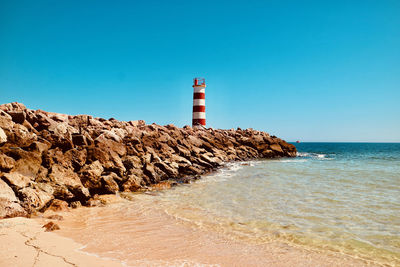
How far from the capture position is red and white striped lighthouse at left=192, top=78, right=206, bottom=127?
32281 mm

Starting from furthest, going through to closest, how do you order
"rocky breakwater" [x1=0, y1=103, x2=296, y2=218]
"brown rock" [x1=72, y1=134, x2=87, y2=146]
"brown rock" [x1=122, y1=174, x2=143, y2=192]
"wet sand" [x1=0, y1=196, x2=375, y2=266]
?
1. "brown rock" [x1=72, y1=134, x2=87, y2=146]
2. "brown rock" [x1=122, y1=174, x2=143, y2=192]
3. "rocky breakwater" [x1=0, y1=103, x2=296, y2=218]
4. "wet sand" [x1=0, y1=196, x2=375, y2=266]

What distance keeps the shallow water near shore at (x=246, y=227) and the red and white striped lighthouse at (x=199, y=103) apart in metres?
22.0

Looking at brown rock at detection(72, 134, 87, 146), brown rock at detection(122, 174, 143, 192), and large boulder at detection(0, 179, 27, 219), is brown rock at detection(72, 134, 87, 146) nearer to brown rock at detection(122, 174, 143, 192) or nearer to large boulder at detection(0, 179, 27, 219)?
brown rock at detection(122, 174, 143, 192)

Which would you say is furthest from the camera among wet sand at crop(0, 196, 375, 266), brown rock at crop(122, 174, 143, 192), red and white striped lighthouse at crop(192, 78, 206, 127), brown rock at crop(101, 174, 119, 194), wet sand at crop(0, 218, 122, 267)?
red and white striped lighthouse at crop(192, 78, 206, 127)

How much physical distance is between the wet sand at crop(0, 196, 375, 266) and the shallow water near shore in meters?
0.02

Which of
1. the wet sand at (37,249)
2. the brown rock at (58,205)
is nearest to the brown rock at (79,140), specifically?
the brown rock at (58,205)

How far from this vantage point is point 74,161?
1035 centimetres

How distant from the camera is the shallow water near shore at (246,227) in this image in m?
4.93

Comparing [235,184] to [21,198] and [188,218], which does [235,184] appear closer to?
[188,218]

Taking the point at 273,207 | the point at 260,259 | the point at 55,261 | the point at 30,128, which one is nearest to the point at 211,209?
the point at 273,207

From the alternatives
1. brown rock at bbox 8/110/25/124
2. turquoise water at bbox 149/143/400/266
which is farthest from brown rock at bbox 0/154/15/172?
turquoise water at bbox 149/143/400/266

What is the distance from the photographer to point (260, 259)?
480cm

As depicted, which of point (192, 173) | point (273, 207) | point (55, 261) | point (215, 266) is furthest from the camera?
point (192, 173)

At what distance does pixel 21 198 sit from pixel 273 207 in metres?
7.64
